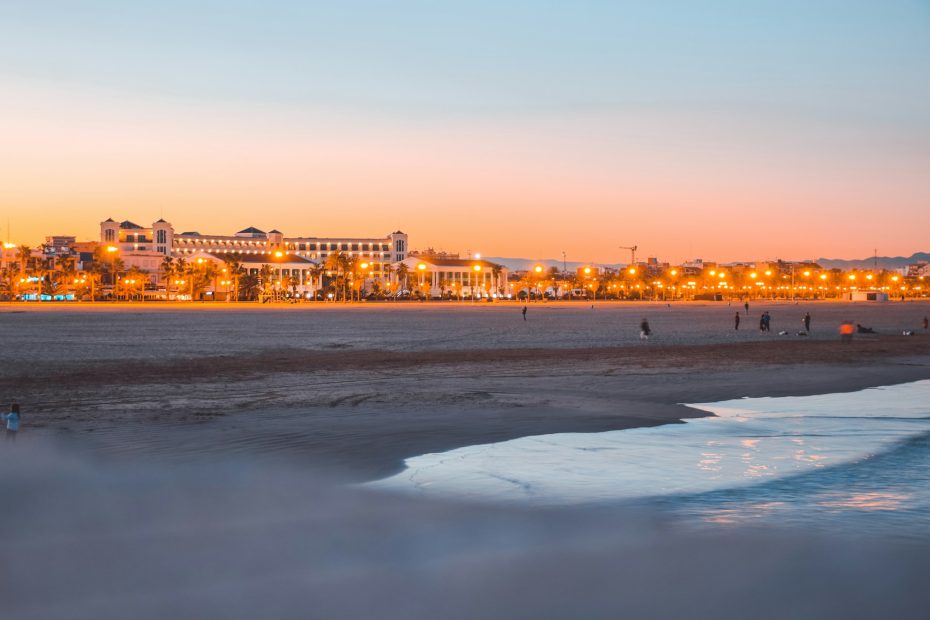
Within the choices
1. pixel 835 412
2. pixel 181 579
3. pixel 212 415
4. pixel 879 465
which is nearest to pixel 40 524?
pixel 181 579

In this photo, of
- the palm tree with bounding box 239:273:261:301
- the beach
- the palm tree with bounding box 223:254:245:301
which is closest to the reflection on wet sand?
the beach

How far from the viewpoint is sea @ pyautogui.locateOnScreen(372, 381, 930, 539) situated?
359 inches

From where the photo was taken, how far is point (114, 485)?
9930 mm

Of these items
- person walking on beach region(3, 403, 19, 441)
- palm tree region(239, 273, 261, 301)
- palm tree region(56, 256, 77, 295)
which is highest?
palm tree region(56, 256, 77, 295)

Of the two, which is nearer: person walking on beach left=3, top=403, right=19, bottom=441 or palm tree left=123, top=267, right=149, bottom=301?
person walking on beach left=3, top=403, right=19, bottom=441

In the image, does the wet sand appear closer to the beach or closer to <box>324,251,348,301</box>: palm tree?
the beach

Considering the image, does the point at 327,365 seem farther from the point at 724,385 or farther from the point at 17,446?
the point at 17,446

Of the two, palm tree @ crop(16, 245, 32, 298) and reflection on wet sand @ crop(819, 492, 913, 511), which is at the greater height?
palm tree @ crop(16, 245, 32, 298)

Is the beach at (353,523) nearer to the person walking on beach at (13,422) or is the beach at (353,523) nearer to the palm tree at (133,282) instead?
the person walking on beach at (13,422)

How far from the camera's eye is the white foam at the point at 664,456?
33.8ft

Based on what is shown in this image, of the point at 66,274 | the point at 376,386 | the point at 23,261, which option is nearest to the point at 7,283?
A: the point at 23,261

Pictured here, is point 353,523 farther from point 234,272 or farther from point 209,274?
point 209,274

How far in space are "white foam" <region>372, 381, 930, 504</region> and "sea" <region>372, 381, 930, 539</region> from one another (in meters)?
0.02

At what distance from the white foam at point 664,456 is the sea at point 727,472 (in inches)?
0.6
